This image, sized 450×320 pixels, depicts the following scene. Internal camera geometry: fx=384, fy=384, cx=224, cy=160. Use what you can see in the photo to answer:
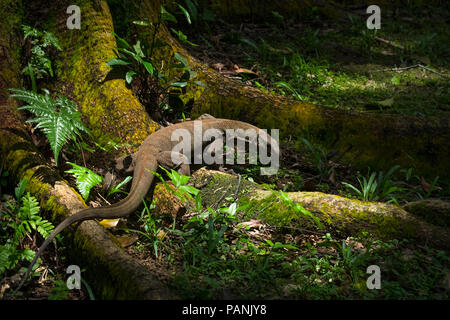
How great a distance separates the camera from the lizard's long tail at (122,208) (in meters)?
2.97

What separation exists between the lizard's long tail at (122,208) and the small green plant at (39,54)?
66.0 inches

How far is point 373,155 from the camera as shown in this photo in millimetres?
5309

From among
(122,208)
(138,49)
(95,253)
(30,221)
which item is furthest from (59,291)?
(138,49)

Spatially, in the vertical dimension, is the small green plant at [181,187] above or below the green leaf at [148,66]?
below

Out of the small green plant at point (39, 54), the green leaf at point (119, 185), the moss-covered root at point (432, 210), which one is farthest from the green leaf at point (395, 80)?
the small green plant at point (39, 54)

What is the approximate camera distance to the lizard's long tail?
297cm

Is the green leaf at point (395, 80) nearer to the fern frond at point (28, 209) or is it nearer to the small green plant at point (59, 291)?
the fern frond at point (28, 209)

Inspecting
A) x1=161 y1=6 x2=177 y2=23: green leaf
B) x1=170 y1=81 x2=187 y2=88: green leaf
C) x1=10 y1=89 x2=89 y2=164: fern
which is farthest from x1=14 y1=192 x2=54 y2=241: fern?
x1=161 y1=6 x2=177 y2=23: green leaf

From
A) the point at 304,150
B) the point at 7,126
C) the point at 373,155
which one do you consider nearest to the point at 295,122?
the point at 304,150

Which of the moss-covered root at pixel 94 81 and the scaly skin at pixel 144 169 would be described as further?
the moss-covered root at pixel 94 81

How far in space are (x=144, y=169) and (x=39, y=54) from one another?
1.87 meters

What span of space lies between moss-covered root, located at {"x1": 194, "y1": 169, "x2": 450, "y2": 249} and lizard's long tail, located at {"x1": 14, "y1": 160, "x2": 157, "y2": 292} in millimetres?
736

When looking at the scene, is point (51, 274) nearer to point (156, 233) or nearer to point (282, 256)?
point (156, 233)

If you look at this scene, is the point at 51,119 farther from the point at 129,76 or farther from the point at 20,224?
the point at 129,76
